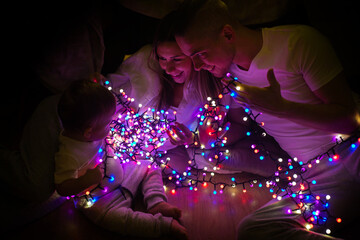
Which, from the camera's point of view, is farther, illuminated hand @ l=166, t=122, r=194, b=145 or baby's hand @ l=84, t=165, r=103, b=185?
illuminated hand @ l=166, t=122, r=194, b=145

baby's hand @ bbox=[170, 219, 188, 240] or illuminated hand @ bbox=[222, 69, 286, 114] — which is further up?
illuminated hand @ bbox=[222, 69, 286, 114]

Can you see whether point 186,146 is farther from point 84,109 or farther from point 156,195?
point 84,109

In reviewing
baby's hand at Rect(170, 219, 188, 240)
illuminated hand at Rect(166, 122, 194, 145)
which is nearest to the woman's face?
illuminated hand at Rect(166, 122, 194, 145)

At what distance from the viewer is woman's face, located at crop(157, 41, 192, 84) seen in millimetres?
1587

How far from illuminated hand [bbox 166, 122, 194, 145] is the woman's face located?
0.97ft

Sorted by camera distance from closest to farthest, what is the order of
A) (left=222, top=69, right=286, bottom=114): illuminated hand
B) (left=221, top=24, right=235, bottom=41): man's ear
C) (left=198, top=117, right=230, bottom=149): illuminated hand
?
(left=222, top=69, right=286, bottom=114): illuminated hand, (left=221, top=24, right=235, bottom=41): man's ear, (left=198, top=117, right=230, bottom=149): illuminated hand

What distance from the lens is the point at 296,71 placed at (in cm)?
136

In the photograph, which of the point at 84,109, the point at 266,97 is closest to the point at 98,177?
the point at 84,109

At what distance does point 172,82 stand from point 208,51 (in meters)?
0.53

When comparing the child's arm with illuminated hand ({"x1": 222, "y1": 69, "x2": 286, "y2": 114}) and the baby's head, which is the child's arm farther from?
illuminated hand ({"x1": 222, "y1": 69, "x2": 286, "y2": 114})

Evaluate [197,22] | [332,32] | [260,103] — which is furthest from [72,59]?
[332,32]

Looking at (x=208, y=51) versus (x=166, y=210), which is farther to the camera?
(x=166, y=210)

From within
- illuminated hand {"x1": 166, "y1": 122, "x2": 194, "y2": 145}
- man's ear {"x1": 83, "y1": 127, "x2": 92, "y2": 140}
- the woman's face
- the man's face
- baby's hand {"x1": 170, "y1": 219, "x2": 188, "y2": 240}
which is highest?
the man's face

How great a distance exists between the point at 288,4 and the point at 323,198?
109 cm
